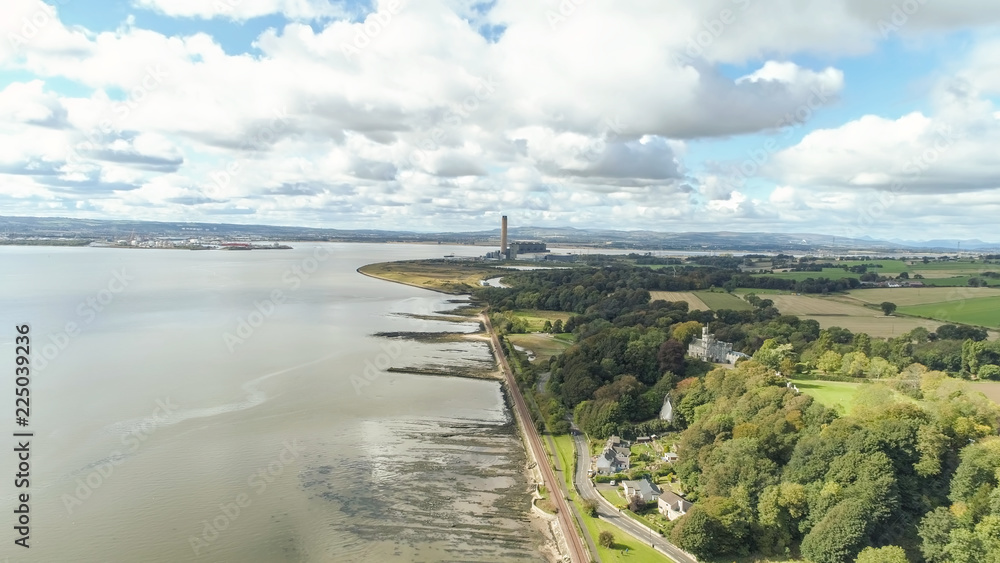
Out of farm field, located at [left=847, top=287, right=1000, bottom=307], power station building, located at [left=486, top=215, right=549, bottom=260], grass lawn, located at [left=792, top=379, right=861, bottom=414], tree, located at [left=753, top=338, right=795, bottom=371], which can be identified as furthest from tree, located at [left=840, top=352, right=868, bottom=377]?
power station building, located at [left=486, top=215, right=549, bottom=260]

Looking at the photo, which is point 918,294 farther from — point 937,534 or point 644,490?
point 644,490

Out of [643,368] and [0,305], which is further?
[0,305]

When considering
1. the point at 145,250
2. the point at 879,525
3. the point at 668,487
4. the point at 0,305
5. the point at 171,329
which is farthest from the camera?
the point at 145,250

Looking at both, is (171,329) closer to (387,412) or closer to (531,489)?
(387,412)

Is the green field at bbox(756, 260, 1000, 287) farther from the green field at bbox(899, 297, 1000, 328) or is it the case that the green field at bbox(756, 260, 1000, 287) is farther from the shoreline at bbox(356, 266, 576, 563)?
the shoreline at bbox(356, 266, 576, 563)

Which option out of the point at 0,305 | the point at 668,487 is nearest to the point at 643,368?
the point at 668,487

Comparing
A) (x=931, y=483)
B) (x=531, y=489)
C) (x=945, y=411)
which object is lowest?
(x=531, y=489)

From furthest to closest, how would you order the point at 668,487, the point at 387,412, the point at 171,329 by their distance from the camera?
the point at 171,329
the point at 387,412
the point at 668,487
